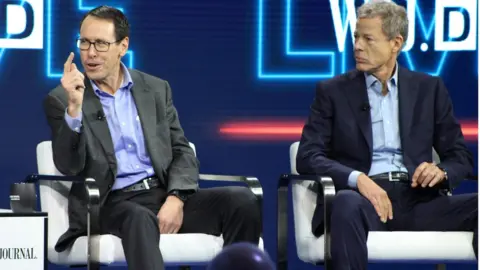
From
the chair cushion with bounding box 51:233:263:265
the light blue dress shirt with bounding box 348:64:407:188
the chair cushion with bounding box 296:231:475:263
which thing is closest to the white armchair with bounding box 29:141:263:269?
the chair cushion with bounding box 51:233:263:265

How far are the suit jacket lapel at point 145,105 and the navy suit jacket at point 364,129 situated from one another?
651mm

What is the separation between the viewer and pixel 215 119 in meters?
4.83

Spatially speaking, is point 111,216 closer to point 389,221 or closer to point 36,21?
point 389,221

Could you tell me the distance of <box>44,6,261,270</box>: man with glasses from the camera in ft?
11.8

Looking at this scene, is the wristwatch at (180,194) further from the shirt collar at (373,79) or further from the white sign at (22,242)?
the shirt collar at (373,79)

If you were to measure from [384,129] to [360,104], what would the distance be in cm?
16

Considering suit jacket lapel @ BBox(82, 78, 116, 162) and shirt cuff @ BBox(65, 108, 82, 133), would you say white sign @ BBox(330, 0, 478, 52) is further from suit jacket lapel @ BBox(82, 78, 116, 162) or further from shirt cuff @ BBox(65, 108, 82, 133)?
shirt cuff @ BBox(65, 108, 82, 133)

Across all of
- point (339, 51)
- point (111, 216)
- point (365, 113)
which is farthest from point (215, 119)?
point (111, 216)

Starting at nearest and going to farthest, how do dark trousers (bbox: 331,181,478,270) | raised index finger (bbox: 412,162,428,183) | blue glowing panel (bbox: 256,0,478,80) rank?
dark trousers (bbox: 331,181,478,270)
raised index finger (bbox: 412,162,428,183)
blue glowing panel (bbox: 256,0,478,80)

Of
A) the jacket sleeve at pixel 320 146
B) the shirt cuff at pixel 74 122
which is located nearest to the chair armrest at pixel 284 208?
the jacket sleeve at pixel 320 146

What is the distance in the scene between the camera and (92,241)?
347cm

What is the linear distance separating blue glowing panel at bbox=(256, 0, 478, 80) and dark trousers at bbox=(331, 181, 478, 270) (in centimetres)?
113

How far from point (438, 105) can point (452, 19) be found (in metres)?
1.06

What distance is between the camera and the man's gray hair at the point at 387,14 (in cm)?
403
